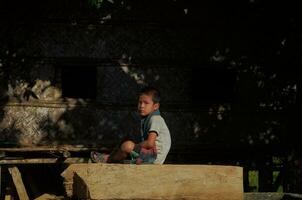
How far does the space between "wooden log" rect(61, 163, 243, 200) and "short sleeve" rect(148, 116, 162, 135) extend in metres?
1.50

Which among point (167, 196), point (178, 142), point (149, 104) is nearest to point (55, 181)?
point (178, 142)

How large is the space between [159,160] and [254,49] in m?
8.75

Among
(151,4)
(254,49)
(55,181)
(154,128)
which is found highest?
(151,4)

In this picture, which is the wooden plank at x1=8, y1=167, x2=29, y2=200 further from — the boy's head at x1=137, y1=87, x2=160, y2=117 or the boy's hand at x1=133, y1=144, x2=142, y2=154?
the boy's hand at x1=133, y1=144, x2=142, y2=154

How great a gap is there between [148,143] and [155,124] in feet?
1.29

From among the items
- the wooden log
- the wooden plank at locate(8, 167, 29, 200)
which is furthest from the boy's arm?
the wooden plank at locate(8, 167, 29, 200)

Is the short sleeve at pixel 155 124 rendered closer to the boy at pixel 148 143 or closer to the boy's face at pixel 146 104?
the boy at pixel 148 143

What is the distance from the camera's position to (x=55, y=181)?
14227 mm

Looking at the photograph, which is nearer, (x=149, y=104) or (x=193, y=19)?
(x=149, y=104)

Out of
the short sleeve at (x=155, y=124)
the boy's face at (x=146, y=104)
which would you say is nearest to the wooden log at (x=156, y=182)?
the short sleeve at (x=155, y=124)

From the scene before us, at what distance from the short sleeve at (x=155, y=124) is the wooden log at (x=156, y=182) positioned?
1495mm

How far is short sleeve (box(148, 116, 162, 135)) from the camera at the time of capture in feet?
21.1

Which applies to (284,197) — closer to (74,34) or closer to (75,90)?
(74,34)

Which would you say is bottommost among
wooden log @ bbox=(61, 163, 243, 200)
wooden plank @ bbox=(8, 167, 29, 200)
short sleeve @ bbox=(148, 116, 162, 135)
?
wooden plank @ bbox=(8, 167, 29, 200)
